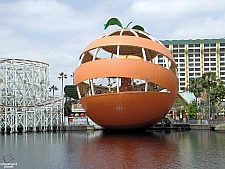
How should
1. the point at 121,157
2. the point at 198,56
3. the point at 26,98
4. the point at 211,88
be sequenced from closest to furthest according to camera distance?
the point at 121,157 < the point at 26,98 < the point at 211,88 < the point at 198,56

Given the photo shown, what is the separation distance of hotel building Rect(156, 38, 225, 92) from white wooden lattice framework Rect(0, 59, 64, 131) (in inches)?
2716

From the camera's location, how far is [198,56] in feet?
379

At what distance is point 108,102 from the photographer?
117ft

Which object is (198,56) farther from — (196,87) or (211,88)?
(211,88)

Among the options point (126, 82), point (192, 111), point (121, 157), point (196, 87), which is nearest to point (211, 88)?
point (196, 87)

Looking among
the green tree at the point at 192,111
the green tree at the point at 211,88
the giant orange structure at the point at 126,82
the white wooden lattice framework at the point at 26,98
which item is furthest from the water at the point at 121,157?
the green tree at the point at 211,88

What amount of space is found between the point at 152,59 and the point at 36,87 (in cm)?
1765

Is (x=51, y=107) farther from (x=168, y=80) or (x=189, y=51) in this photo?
(x=189, y=51)

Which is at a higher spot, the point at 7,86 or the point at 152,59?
the point at 152,59

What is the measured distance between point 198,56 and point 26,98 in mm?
78020

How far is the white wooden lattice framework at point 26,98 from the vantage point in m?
47.8

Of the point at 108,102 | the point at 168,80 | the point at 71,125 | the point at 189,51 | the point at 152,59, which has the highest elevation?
the point at 189,51

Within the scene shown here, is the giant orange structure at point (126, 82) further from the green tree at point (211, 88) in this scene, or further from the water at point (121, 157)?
the green tree at point (211, 88)

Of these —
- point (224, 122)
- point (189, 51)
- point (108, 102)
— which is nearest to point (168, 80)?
point (108, 102)
